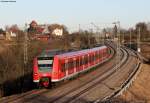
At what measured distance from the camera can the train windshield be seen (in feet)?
123

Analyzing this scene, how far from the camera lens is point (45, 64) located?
37625 millimetres

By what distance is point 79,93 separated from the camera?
34.2m

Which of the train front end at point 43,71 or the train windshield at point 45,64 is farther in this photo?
the train windshield at point 45,64

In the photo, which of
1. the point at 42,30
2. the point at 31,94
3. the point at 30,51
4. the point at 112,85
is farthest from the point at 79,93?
the point at 42,30

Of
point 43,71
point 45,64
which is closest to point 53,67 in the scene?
point 45,64

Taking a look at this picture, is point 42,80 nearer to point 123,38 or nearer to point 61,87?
point 61,87

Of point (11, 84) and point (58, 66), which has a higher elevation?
point (58, 66)

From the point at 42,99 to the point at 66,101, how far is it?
2115 millimetres

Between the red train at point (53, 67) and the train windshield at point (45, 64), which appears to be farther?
the train windshield at point (45, 64)

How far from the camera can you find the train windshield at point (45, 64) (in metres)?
37.5

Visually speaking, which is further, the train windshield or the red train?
the train windshield

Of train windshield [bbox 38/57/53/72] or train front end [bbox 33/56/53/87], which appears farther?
train windshield [bbox 38/57/53/72]

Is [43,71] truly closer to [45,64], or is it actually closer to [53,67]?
[45,64]

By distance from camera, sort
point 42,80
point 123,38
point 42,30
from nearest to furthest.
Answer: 1. point 42,80
2. point 42,30
3. point 123,38
